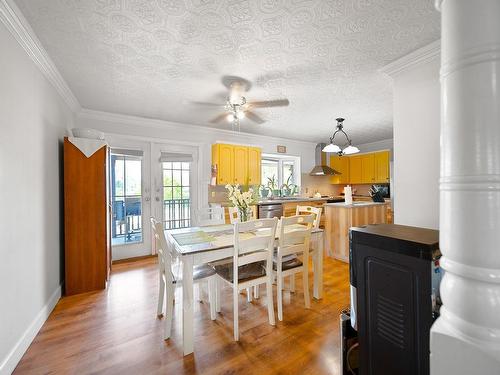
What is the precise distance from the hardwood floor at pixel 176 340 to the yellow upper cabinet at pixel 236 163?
231 centimetres

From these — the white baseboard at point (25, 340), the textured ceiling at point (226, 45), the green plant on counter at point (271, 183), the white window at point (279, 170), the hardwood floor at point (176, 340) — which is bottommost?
the hardwood floor at point (176, 340)

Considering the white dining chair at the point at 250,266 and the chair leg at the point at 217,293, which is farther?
the chair leg at the point at 217,293

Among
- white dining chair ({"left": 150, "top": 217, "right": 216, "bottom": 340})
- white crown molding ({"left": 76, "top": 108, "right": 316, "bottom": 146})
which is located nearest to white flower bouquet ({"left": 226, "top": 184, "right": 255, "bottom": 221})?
white dining chair ({"left": 150, "top": 217, "right": 216, "bottom": 340})

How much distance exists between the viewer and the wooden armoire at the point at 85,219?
2.50m

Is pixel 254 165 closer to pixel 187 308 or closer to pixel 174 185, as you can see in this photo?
pixel 174 185

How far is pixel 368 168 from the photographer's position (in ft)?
18.6

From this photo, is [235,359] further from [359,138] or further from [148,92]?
[359,138]

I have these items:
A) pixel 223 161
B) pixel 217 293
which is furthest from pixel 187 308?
pixel 223 161

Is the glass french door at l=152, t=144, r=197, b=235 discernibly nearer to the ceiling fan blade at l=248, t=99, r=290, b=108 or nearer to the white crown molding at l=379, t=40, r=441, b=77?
the ceiling fan blade at l=248, t=99, r=290, b=108

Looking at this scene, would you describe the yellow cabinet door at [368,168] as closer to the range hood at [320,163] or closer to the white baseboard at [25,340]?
the range hood at [320,163]

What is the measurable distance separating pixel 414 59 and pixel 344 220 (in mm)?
2255

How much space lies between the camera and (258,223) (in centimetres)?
184

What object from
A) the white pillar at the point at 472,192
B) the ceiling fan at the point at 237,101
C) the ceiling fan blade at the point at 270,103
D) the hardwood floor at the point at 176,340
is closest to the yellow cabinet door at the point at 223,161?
the ceiling fan at the point at 237,101

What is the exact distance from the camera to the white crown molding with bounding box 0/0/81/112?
54.1 inches
